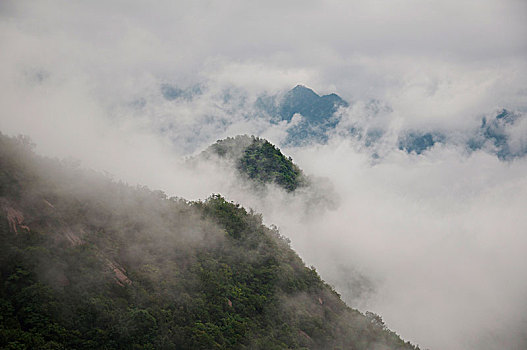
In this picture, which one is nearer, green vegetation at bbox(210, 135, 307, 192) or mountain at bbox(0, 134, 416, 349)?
mountain at bbox(0, 134, 416, 349)

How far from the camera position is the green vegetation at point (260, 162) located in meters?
102

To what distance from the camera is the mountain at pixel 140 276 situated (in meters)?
27.9

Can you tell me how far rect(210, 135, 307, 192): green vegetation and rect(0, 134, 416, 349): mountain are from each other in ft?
140

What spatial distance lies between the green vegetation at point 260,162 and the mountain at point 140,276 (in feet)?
140

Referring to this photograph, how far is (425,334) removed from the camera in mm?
114188

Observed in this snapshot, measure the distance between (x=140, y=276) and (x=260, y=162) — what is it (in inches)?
2740

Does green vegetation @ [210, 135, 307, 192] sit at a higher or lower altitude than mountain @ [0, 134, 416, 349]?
higher

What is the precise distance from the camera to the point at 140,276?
36.9m

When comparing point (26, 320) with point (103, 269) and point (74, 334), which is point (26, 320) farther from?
point (103, 269)

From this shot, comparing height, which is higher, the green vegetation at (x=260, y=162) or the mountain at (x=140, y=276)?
the green vegetation at (x=260, y=162)

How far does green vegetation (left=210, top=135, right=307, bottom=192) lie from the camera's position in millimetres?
102375

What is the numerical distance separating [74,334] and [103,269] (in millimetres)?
7314

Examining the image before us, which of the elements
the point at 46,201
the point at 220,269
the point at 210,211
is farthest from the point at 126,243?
the point at 210,211

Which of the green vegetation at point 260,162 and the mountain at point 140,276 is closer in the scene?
the mountain at point 140,276
